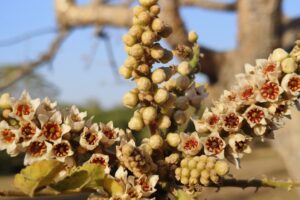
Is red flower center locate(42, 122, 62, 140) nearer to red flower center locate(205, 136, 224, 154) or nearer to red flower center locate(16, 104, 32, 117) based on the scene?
red flower center locate(16, 104, 32, 117)

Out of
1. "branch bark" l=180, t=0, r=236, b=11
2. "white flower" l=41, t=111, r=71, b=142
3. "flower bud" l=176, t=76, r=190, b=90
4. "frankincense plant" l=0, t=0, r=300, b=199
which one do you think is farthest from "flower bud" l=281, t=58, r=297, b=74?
"branch bark" l=180, t=0, r=236, b=11

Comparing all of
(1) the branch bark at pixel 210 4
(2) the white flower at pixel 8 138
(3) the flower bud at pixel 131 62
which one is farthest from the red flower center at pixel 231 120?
(1) the branch bark at pixel 210 4

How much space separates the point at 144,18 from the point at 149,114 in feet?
0.32

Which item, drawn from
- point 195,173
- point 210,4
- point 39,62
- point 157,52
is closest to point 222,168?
point 195,173

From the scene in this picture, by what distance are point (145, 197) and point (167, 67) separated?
5.5 inches

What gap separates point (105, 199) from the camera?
Answer: 1.78 feet

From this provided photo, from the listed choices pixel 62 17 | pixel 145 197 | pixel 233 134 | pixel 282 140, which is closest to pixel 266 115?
pixel 233 134

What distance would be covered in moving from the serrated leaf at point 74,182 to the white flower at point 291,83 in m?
0.21

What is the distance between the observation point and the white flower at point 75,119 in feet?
1.82

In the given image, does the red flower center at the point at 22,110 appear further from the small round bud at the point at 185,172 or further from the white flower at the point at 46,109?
the small round bud at the point at 185,172

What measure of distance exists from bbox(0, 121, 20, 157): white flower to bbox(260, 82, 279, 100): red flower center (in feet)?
0.80

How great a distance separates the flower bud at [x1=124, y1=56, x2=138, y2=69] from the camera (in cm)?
57

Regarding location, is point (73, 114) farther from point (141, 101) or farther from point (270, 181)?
point (270, 181)

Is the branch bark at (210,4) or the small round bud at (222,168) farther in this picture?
the branch bark at (210,4)
